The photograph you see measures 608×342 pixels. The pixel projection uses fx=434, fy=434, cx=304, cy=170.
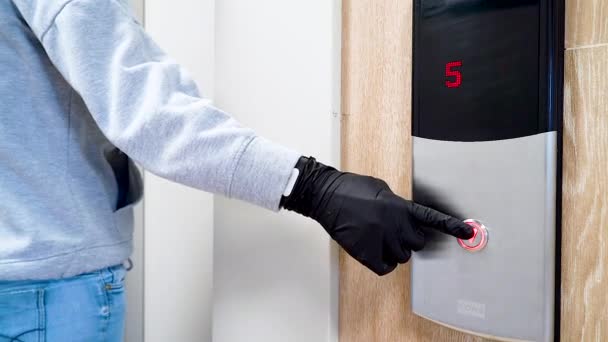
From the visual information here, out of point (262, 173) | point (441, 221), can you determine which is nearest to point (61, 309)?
point (262, 173)

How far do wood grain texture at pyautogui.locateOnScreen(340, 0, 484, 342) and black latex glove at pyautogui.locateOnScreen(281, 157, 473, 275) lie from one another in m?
0.08

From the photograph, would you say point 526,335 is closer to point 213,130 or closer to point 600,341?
point 600,341

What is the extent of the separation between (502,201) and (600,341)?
18cm

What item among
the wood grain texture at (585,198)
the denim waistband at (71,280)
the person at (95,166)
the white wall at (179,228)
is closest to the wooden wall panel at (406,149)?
the wood grain texture at (585,198)

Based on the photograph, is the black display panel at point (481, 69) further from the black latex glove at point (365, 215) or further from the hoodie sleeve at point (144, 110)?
the hoodie sleeve at point (144, 110)

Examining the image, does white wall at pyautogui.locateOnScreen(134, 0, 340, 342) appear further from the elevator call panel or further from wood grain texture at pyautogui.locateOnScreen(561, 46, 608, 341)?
wood grain texture at pyautogui.locateOnScreen(561, 46, 608, 341)

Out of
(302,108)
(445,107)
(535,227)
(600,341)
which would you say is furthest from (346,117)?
(600,341)

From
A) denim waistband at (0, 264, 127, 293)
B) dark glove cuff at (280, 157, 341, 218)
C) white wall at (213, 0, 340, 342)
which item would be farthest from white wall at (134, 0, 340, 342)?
denim waistband at (0, 264, 127, 293)

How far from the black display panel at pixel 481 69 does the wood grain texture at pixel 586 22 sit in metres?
0.04

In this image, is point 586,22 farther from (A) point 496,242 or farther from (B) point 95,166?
(B) point 95,166

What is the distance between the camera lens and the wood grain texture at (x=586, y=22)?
45 cm

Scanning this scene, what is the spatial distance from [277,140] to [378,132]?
163 mm

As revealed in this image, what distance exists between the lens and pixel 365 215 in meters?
0.52

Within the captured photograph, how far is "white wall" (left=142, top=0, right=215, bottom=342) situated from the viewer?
98 cm
